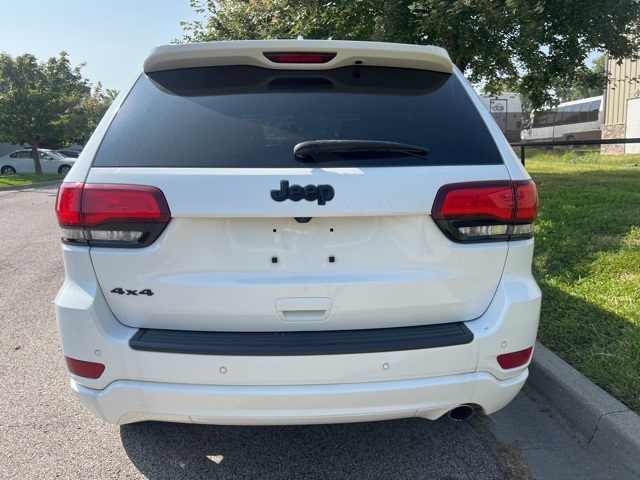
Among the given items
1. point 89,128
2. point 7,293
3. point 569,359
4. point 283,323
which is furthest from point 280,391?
point 89,128

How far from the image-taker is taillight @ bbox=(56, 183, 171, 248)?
219 centimetres

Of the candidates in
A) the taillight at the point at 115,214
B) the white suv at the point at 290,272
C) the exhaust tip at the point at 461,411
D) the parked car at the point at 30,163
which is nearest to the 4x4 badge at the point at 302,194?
the white suv at the point at 290,272

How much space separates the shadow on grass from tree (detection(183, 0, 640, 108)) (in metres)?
6.33

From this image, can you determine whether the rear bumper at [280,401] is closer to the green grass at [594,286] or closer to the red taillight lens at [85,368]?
the red taillight lens at [85,368]

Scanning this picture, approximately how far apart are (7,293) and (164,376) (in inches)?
177

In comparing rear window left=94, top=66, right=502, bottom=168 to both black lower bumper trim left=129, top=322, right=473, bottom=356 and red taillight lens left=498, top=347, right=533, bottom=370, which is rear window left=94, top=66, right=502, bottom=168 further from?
red taillight lens left=498, top=347, right=533, bottom=370

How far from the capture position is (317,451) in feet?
9.42

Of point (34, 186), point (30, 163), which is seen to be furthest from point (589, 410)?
point (30, 163)

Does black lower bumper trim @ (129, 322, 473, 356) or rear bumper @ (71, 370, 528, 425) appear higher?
black lower bumper trim @ (129, 322, 473, 356)

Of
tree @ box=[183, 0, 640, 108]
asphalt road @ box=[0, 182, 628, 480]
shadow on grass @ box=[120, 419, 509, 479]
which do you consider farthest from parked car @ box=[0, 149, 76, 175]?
shadow on grass @ box=[120, 419, 509, 479]

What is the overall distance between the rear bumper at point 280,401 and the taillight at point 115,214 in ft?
1.97

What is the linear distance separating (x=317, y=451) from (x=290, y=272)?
3.90 feet

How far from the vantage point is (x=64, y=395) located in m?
3.52

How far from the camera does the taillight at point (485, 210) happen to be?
2.26 metres
